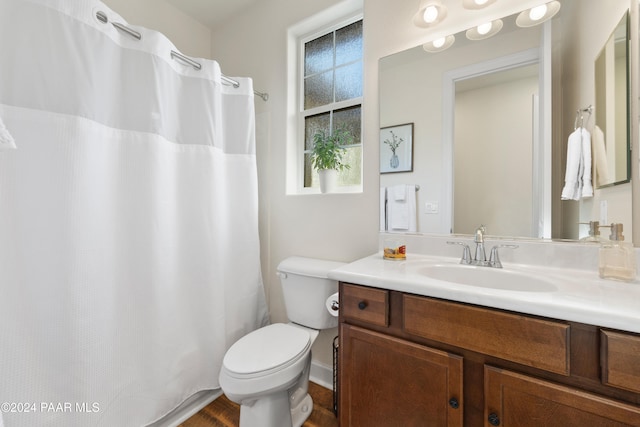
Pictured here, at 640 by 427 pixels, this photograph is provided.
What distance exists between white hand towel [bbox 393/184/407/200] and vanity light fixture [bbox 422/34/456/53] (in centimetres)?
67

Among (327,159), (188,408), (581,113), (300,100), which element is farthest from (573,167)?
(188,408)

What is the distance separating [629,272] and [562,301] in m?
0.43

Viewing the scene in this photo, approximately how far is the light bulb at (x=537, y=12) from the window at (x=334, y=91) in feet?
2.82

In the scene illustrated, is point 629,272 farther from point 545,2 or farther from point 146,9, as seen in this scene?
point 146,9

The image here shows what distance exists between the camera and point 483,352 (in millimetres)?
791

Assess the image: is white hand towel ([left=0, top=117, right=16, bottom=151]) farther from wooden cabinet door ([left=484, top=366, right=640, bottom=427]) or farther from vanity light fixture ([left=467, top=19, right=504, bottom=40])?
vanity light fixture ([left=467, top=19, right=504, bottom=40])

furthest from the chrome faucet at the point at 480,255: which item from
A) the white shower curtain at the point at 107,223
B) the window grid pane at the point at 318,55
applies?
the window grid pane at the point at 318,55

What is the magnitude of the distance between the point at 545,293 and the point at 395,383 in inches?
21.5

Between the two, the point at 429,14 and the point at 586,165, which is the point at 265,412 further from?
the point at 429,14

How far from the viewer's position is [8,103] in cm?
94

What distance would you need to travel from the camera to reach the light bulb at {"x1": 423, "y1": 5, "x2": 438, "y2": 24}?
1307mm

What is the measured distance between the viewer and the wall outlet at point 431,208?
1.36m

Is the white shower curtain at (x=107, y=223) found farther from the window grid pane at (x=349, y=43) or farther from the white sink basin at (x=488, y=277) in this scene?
the white sink basin at (x=488, y=277)

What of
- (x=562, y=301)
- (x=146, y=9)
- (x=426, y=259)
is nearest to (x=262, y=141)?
(x=146, y=9)
